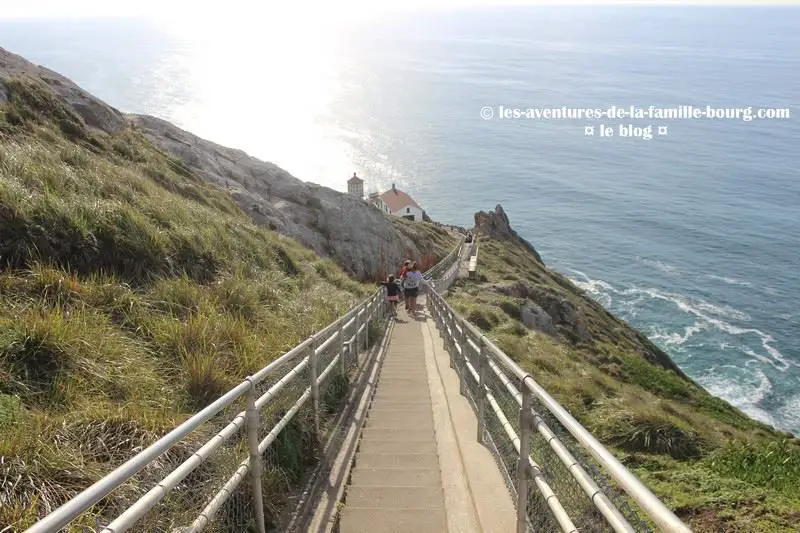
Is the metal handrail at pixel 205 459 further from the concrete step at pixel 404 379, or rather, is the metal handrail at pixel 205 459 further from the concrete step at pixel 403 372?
the concrete step at pixel 403 372

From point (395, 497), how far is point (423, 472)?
57 cm

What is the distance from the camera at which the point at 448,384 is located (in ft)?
28.2

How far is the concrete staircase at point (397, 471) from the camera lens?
425 cm

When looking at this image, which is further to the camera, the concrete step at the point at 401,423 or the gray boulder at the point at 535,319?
the gray boulder at the point at 535,319

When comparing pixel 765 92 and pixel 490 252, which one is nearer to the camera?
pixel 490 252

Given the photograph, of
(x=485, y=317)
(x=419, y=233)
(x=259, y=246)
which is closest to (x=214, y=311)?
(x=259, y=246)

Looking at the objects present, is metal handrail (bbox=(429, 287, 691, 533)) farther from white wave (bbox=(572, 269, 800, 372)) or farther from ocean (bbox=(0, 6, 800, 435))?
white wave (bbox=(572, 269, 800, 372))

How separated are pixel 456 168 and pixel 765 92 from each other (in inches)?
4882

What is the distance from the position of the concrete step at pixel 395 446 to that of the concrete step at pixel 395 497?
0.96 meters

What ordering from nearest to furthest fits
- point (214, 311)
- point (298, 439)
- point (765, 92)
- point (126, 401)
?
1. point (126, 401)
2. point (298, 439)
3. point (214, 311)
4. point (765, 92)

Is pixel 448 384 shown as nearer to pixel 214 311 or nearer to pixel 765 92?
pixel 214 311

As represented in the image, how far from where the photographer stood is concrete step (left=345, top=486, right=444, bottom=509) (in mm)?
4551

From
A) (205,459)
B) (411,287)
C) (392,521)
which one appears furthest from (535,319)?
(205,459)

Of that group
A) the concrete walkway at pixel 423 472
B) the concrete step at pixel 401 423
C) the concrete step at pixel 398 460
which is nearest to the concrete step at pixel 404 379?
the concrete walkway at pixel 423 472
